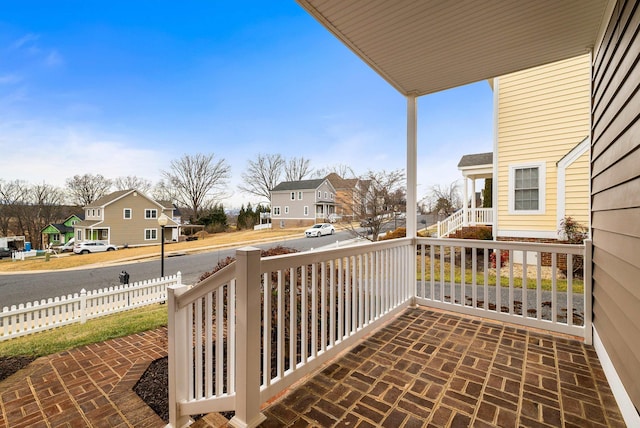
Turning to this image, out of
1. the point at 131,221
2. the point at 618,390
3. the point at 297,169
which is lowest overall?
the point at 618,390

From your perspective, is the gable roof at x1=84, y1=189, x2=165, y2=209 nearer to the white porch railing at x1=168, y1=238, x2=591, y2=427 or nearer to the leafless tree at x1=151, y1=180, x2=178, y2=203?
the leafless tree at x1=151, y1=180, x2=178, y2=203

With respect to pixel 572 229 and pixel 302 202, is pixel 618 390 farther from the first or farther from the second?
pixel 302 202

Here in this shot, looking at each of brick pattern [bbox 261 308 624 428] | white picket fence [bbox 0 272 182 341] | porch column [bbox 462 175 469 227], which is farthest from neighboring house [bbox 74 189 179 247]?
porch column [bbox 462 175 469 227]

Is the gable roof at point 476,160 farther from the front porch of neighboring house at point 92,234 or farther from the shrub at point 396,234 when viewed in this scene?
the front porch of neighboring house at point 92,234

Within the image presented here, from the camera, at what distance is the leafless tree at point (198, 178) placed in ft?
22.6

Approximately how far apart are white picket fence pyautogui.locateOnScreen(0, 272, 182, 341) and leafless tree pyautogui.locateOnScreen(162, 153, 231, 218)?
6.34 feet

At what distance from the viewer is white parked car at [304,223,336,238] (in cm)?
560

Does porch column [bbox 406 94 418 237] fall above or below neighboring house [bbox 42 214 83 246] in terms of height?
above

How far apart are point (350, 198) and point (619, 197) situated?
5.38 m

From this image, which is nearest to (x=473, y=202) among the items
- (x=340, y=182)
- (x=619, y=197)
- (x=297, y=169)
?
(x=340, y=182)

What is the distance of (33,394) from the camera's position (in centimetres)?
237

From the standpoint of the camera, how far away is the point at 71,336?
405 centimetres

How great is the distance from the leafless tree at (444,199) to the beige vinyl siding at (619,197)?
4582mm

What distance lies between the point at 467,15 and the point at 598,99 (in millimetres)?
1341
